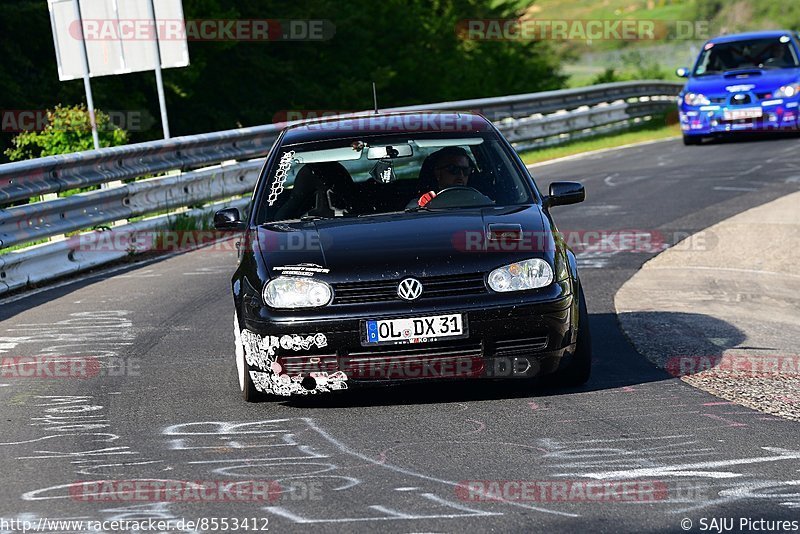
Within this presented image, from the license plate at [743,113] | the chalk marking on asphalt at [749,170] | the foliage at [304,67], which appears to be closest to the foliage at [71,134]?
the foliage at [304,67]

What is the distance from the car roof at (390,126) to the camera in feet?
25.7

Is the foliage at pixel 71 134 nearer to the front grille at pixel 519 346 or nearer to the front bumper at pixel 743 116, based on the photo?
the front bumper at pixel 743 116

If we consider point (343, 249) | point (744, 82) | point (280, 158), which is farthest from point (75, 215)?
point (744, 82)

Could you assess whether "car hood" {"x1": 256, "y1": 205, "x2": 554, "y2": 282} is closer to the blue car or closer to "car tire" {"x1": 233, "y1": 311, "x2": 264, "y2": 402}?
"car tire" {"x1": 233, "y1": 311, "x2": 264, "y2": 402}

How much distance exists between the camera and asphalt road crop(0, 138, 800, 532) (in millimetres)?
4695

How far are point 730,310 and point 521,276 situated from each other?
11.6ft

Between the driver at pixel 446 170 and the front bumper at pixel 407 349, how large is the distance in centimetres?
130

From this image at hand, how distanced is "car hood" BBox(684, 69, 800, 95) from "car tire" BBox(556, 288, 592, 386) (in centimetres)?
1624

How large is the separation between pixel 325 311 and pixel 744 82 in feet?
56.3

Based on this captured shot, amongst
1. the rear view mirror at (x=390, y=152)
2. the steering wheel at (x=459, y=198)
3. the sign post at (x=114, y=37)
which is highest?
the sign post at (x=114, y=37)


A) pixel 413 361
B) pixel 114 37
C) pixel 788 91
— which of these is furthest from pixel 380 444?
pixel 788 91

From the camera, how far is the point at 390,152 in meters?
7.65

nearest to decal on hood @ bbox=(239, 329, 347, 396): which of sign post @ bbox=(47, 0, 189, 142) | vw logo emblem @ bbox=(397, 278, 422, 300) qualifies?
vw logo emblem @ bbox=(397, 278, 422, 300)

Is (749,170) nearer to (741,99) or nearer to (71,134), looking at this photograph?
(741,99)
